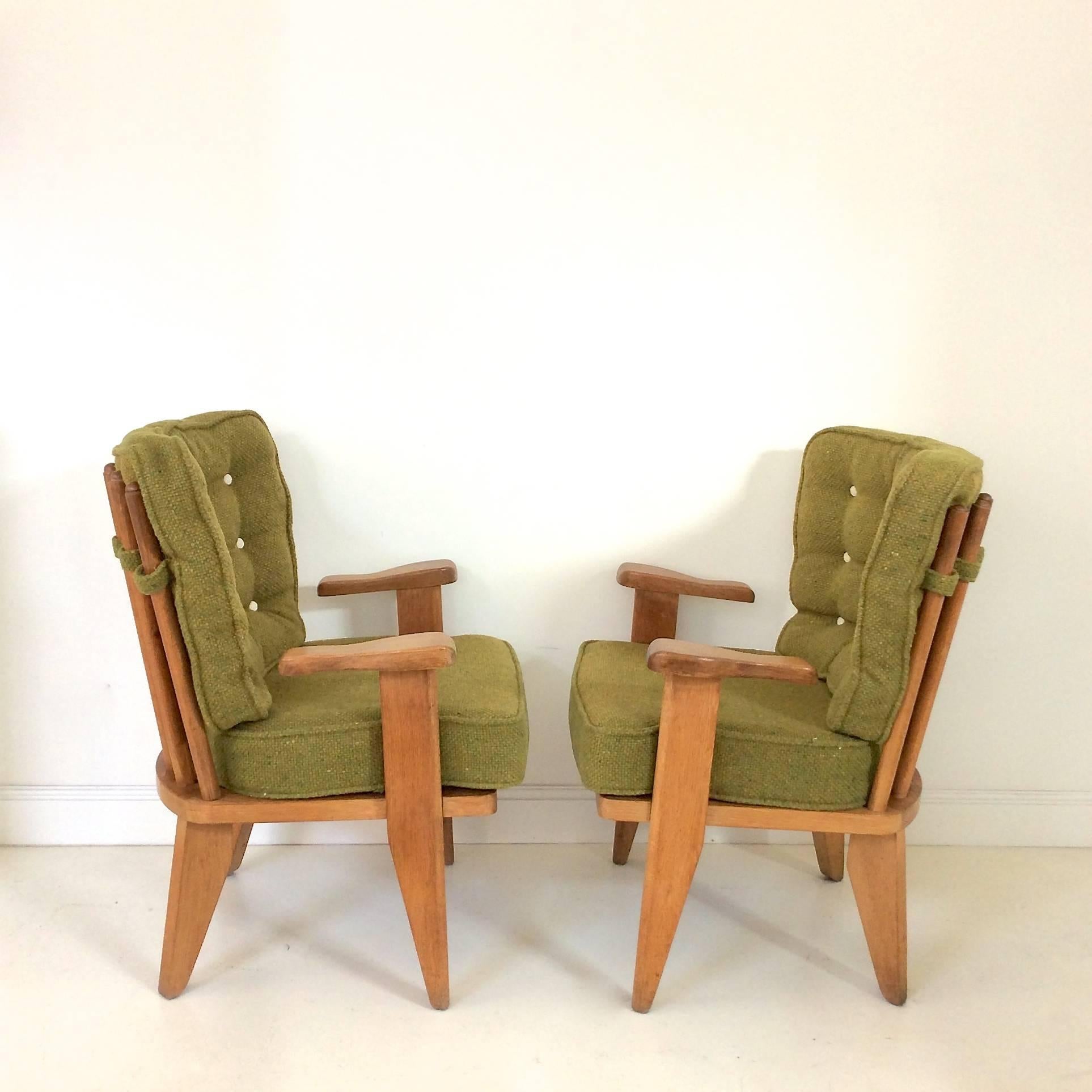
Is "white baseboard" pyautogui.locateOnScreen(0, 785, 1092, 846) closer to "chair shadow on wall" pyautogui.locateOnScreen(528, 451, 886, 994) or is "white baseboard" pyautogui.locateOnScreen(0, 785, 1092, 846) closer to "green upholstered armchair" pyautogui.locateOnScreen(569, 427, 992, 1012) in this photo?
"chair shadow on wall" pyautogui.locateOnScreen(528, 451, 886, 994)

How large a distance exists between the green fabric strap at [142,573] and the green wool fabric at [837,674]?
30.5 inches

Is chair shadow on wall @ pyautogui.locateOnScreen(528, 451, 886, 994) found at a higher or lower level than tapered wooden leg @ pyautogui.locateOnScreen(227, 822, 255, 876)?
higher

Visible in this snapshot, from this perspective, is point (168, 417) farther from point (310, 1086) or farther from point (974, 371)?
point (974, 371)

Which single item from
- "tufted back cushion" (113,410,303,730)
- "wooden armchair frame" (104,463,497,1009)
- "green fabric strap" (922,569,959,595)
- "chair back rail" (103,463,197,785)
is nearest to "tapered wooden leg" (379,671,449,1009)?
"wooden armchair frame" (104,463,497,1009)

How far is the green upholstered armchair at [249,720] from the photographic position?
155 centimetres

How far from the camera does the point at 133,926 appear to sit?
197 centimetres

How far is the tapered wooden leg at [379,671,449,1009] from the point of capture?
5.28 ft

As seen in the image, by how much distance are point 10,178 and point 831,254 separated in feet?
5.86

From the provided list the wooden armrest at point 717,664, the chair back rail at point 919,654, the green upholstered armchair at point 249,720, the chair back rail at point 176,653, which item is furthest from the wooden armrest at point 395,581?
the chair back rail at point 919,654

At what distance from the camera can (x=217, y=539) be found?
156 cm

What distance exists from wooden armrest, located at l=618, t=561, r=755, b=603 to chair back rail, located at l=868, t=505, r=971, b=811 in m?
0.55

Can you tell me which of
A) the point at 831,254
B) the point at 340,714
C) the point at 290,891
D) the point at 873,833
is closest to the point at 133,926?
the point at 290,891

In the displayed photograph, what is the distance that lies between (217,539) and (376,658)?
33 cm

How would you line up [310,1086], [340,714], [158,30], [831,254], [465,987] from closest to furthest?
[310,1086] < [340,714] < [465,987] < [158,30] < [831,254]
